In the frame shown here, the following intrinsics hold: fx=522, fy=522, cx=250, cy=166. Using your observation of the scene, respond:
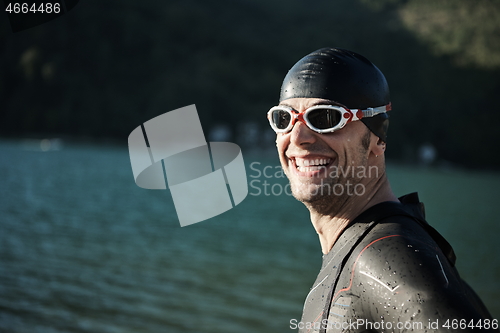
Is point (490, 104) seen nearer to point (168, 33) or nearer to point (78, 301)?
point (168, 33)

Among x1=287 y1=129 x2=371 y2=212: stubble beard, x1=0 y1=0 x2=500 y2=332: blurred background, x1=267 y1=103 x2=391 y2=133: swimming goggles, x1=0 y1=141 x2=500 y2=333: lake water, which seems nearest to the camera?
x1=267 y1=103 x2=391 y2=133: swimming goggles

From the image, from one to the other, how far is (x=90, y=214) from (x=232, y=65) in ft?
421

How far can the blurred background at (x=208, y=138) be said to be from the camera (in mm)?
18656

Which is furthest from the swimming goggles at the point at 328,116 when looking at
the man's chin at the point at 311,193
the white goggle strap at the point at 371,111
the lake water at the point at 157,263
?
the lake water at the point at 157,263

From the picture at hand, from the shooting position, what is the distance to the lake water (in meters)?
16.5

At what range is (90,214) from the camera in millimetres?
36031

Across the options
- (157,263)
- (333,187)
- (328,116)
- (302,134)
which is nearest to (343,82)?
(328,116)

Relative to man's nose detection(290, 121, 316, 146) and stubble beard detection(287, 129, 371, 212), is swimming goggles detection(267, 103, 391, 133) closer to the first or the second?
man's nose detection(290, 121, 316, 146)

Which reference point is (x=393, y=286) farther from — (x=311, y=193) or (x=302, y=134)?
(x=302, y=134)

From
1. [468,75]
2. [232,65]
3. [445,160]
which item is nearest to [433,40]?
[468,75]

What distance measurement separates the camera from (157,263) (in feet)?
75.9

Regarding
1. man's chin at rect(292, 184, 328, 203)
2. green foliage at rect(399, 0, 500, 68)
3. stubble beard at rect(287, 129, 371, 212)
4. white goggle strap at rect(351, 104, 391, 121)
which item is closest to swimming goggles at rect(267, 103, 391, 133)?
white goggle strap at rect(351, 104, 391, 121)

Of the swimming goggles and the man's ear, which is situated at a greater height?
the swimming goggles

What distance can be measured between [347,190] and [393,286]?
3.08ft
